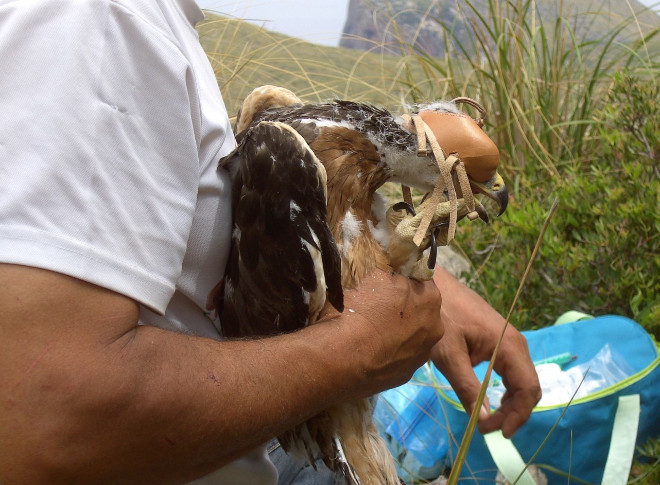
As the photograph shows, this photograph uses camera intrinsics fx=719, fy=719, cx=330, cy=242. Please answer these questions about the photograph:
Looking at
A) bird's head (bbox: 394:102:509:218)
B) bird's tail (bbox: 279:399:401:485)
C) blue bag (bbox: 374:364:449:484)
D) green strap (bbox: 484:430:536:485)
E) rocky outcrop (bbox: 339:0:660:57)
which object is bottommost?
blue bag (bbox: 374:364:449:484)

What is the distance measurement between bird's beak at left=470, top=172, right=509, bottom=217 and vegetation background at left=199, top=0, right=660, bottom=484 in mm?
723

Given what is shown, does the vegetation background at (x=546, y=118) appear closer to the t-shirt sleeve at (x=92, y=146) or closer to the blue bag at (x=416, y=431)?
the blue bag at (x=416, y=431)

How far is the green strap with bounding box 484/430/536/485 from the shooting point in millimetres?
2453

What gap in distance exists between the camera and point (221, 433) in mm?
1283

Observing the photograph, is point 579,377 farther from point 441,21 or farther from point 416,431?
point 441,21

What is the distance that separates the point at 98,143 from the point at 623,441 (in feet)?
7.16

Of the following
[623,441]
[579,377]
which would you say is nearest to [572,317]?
[579,377]

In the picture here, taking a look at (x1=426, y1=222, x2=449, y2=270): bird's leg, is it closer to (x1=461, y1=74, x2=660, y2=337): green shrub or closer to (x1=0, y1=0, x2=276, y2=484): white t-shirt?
(x1=0, y1=0, x2=276, y2=484): white t-shirt

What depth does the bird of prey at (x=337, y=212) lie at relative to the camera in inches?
62.0

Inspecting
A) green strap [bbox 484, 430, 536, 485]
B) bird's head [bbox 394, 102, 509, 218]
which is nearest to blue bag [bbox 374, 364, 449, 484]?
green strap [bbox 484, 430, 536, 485]

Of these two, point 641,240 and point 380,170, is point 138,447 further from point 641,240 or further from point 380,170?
point 641,240

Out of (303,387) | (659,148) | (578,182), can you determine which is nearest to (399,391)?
(578,182)

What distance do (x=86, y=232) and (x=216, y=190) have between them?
469 millimetres

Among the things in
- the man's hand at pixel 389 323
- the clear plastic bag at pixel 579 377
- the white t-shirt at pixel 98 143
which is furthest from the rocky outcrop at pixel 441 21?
the white t-shirt at pixel 98 143
